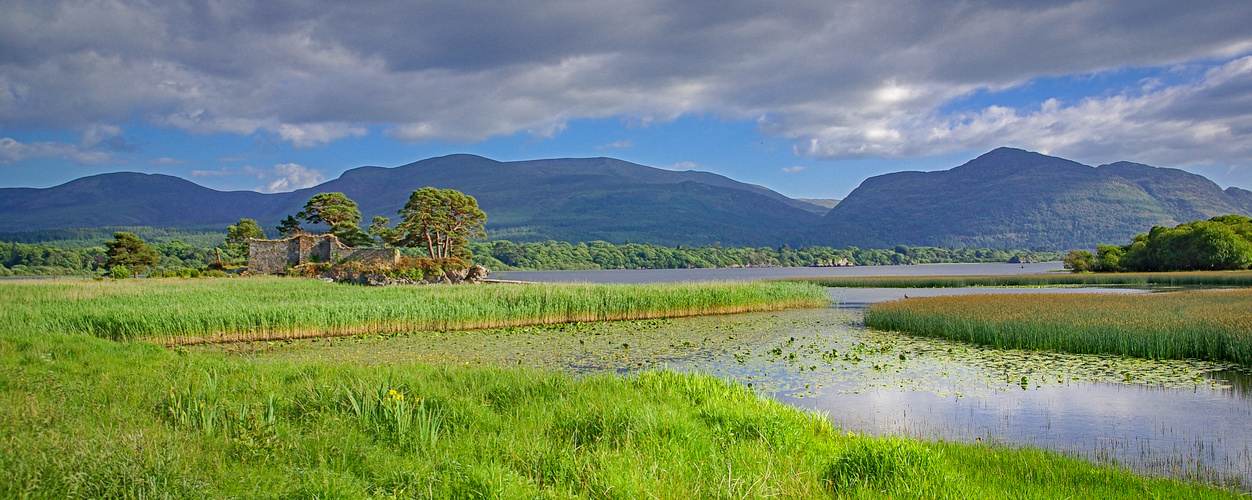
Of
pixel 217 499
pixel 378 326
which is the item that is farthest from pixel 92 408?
pixel 378 326

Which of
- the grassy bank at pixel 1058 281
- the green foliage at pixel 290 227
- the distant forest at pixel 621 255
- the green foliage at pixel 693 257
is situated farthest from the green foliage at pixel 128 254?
the green foliage at pixel 693 257

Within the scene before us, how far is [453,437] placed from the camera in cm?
627

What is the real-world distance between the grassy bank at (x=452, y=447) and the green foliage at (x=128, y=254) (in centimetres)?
4943

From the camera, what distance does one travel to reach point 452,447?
229 inches

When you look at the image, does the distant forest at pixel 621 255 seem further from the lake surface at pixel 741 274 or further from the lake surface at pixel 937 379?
the lake surface at pixel 937 379

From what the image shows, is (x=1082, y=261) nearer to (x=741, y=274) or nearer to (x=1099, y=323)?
(x=741, y=274)

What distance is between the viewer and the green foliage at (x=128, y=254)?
48725mm

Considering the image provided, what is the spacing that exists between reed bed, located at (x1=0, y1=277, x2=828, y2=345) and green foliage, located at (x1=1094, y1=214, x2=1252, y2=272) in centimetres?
3955

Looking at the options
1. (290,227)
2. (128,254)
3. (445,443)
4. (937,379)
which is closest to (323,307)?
(445,443)

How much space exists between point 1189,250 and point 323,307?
201 feet

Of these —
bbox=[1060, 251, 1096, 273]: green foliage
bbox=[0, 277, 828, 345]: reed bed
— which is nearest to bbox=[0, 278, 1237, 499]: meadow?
bbox=[0, 277, 828, 345]: reed bed

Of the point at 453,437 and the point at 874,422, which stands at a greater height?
the point at 453,437

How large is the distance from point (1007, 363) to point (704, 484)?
11875mm

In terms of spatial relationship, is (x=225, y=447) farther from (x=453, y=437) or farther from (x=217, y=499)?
(x=453, y=437)
